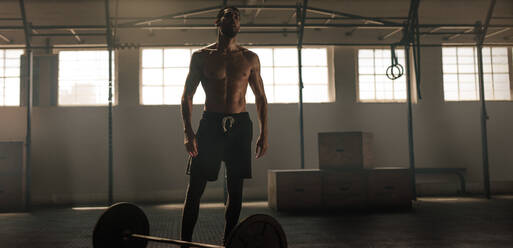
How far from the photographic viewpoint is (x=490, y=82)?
767 centimetres

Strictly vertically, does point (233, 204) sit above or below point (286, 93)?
below

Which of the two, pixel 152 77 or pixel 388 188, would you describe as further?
pixel 152 77

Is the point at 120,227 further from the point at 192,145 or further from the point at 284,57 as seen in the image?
the point at 284,57

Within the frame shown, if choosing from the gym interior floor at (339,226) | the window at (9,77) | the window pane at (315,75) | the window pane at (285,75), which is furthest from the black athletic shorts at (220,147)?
the window at (9,77)

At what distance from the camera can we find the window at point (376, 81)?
7410mm

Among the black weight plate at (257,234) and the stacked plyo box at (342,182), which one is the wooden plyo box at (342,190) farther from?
the black weight plate at (257,234)

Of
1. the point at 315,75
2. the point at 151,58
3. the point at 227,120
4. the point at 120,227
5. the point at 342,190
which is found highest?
the point at 151,58

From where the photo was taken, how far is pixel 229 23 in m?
2.46

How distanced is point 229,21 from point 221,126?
552 millimetres

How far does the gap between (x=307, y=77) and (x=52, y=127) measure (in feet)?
12.7

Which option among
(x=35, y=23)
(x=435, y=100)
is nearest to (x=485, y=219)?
(x=435, y=100)

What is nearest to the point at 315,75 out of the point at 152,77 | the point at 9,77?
the point at 152,77

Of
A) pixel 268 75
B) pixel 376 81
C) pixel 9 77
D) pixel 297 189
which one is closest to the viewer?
pixel 297 189

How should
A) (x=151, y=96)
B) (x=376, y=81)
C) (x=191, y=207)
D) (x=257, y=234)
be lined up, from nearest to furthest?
(x=257, y=234) < (x=191, y=207) < (x=151, y=96) < (x=376, y=81)
